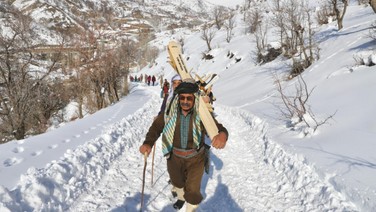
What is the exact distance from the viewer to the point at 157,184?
5848mm

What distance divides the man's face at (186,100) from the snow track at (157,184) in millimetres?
1925

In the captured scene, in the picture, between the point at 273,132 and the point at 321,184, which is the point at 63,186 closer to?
the point at 321,184

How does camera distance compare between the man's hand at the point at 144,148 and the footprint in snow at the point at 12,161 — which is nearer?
the man's hand at the point at 144,148

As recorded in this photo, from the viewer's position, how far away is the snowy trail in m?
4.83

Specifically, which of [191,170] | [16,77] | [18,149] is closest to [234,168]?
[191,170]

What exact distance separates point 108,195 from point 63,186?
723mm

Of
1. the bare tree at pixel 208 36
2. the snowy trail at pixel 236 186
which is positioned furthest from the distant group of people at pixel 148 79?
the snowy trail at pixel 236 186

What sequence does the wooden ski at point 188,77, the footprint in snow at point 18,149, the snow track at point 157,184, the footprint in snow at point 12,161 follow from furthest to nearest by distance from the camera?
the footprint in snow at point 18,149
the footprint in snow at point 12,161
the snow track at point 157,184
the wooden ski at point 188,77

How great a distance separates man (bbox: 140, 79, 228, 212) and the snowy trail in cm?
96

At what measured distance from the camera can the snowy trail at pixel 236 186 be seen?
4832 mm

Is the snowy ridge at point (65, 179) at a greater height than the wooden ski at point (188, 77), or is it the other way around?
the wooden ski at point (188, 77)

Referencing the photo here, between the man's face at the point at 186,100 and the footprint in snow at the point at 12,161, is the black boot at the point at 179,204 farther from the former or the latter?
the footprint in snow at the point at 12,161

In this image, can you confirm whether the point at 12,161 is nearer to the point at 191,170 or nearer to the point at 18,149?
the point at 18,149

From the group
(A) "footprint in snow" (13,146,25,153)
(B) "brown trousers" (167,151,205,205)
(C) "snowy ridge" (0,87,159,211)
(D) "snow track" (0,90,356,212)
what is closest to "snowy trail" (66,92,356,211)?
(D) "snow track" (0,90,356,212)
